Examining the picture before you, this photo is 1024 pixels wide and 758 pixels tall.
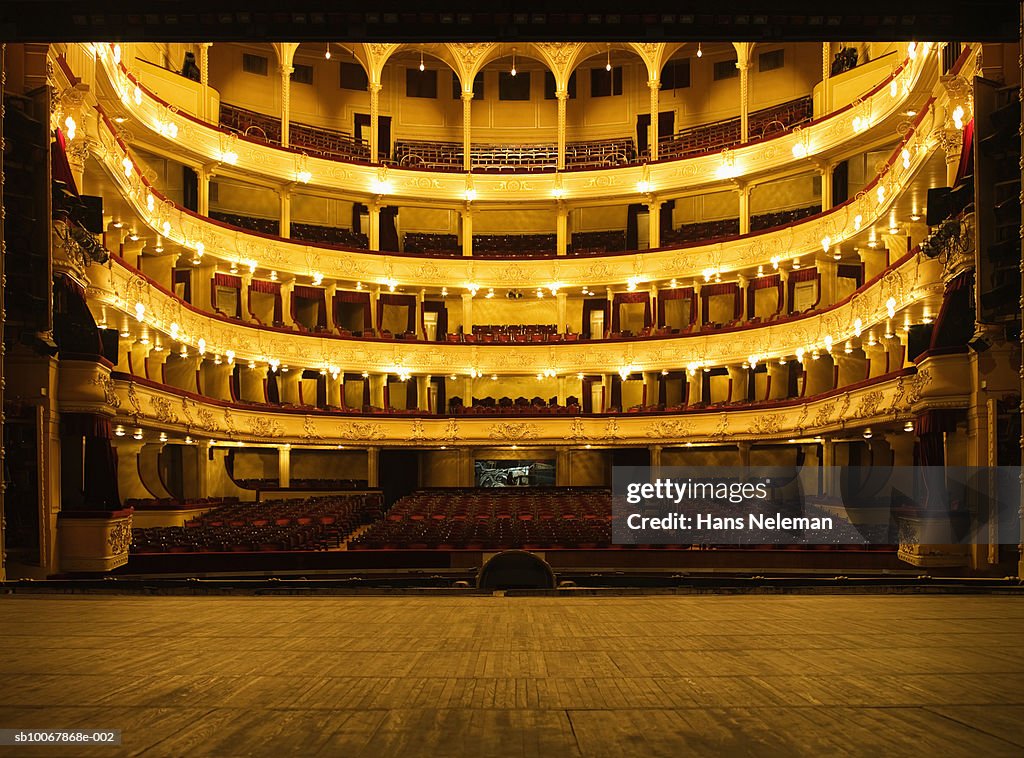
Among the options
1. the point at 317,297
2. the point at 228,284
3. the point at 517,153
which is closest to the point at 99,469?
the point at 228,284

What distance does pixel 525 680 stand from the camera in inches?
223

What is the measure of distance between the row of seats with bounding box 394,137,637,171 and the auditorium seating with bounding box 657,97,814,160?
1856 millimetres

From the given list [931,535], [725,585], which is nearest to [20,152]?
[725,585]

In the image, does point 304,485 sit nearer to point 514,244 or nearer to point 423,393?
point 423,393

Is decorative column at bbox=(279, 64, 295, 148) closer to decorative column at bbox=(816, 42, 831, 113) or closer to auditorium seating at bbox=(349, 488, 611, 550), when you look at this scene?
auditorium seating at bbox=(349, 488, 611, 550)

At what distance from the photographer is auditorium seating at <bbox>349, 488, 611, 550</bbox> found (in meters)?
22.0

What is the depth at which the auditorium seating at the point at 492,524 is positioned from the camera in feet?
72.1

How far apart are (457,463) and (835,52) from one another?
21.0m

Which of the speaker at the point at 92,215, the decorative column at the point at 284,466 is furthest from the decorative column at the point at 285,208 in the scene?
the speaker at the point at 92,215

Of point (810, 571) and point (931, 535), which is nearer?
point (931, 535)

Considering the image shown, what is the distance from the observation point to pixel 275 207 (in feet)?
128
